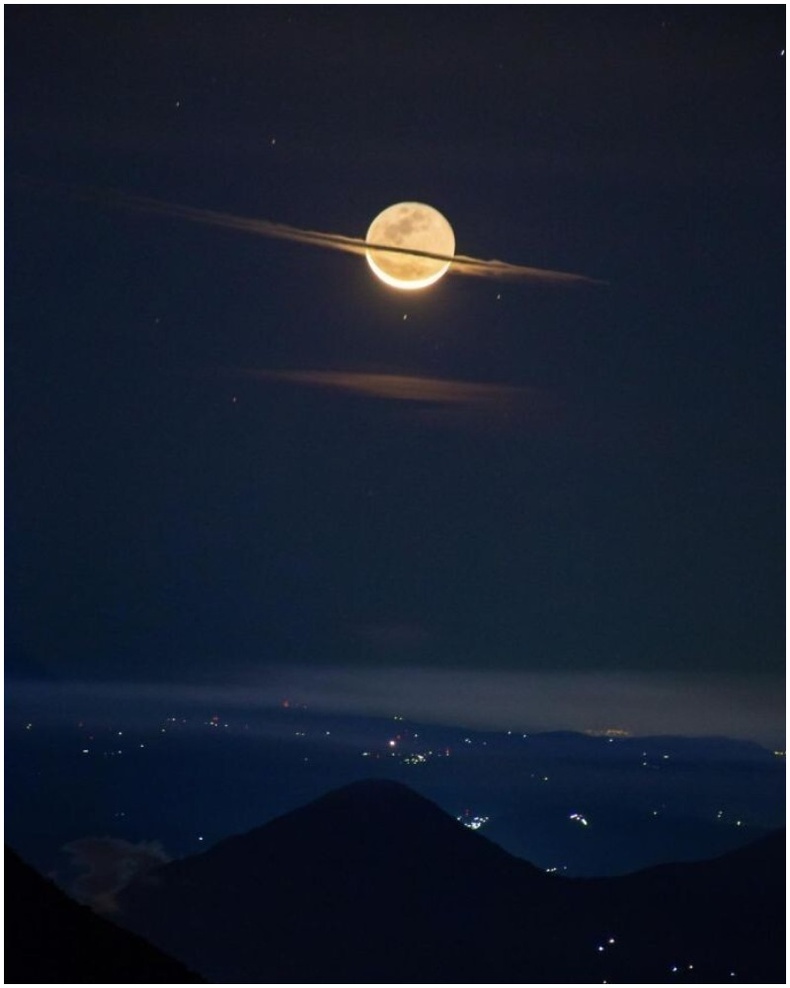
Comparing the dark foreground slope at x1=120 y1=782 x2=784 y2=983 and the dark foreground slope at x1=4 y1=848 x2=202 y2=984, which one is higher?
the dark foreground slope at x1=4 y1=848 x2=202 y2=984

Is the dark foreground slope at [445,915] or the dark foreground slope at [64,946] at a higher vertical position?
the dark foreground slope at [64,946]

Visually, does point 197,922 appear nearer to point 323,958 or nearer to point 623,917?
point 323,958

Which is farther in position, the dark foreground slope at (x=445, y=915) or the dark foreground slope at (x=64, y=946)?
the dark foreground slope at (x=445, y=915)

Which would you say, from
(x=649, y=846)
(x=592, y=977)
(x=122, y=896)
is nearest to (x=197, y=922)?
(x=122, y=896)

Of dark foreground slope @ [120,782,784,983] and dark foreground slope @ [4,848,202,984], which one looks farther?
dark foreground slope @ [120,782,784,983]
